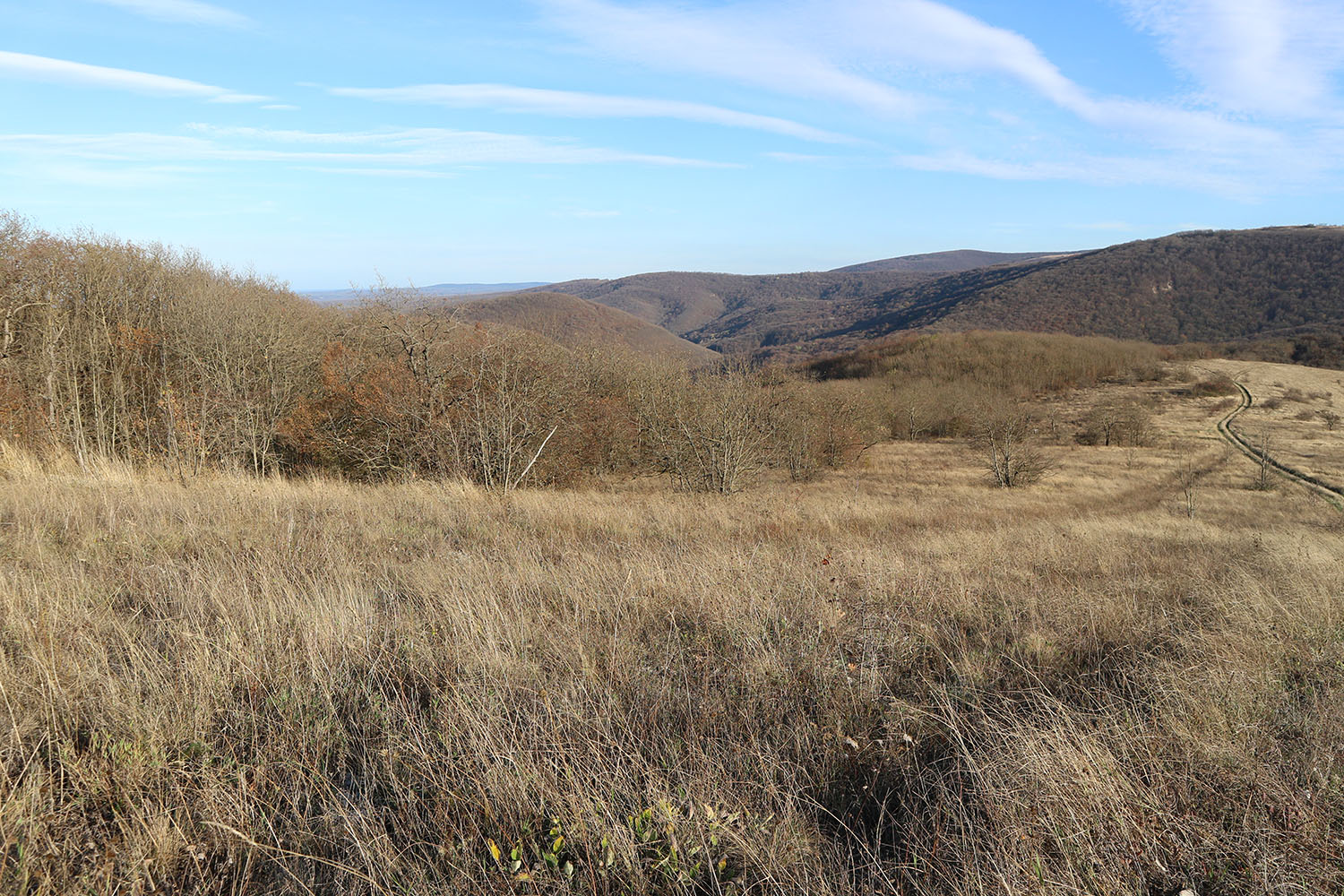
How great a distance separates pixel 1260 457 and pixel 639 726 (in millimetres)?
50793

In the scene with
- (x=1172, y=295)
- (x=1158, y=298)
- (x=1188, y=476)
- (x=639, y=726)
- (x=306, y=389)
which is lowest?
(x=1188, y=476)

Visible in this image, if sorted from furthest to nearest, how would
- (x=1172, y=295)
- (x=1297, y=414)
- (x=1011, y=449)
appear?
1. (x=1172, y=295)
2. (x=1297, y=414)
3. (x=1011, y=449)

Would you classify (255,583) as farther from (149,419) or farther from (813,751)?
(149,419)

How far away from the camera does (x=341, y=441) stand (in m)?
19.0

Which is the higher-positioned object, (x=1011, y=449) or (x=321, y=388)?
(x=321, y=388)

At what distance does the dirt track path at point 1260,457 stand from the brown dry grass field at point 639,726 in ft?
101

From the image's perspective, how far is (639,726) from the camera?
9.20 ft

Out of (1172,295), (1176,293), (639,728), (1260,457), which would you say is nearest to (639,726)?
(639,728)

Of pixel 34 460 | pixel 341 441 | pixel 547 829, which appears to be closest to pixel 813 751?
pixel 547 829

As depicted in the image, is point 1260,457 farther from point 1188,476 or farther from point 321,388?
point 321,388

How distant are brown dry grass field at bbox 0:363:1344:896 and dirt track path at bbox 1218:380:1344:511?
30754mm

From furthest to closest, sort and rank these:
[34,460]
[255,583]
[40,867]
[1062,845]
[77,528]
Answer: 1. [34,460]
2. [77,528]
3. [255,583]
4. [1062,845]
5. [40,867]

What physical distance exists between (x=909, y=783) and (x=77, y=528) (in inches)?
275

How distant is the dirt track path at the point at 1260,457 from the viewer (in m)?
29.7
